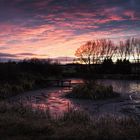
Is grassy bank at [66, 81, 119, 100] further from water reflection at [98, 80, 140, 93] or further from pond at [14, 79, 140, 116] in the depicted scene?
water reflection at [98, 80, 140, 93]

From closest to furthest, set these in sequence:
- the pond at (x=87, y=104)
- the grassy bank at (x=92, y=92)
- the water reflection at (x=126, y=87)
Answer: the pond at (x=87, y=104) < the grassy bank at (x=92, y=92) < the water reflection at (x=126, y=87)

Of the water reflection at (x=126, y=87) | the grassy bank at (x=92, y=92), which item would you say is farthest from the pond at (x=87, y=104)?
the water reflection at (x=126, y=87)

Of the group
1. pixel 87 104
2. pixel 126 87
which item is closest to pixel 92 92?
pixel 87 104

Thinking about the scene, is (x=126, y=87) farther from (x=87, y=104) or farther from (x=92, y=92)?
(x=87, y=104)

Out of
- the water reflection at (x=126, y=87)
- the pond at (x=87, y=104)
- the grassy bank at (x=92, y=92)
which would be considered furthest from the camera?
the water reflection at (x=126, y=87)

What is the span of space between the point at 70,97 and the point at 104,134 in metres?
17.4

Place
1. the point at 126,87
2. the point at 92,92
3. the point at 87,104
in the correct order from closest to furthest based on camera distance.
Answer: the point at 87,104 < the point at 92,92 < the point at 126,87

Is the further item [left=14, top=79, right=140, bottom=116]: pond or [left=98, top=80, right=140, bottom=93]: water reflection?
[left=98, top=80, right=140, bottom=93]: water reflection

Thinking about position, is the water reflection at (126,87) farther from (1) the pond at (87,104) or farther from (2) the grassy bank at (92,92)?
(1) the pond at (87,104)

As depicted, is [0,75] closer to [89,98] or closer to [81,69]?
[89,98]

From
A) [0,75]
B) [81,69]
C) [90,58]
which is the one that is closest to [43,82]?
[0,75]

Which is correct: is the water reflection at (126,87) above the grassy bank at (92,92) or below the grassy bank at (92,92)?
below

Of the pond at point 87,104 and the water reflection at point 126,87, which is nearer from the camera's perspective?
the pond at point 87,104

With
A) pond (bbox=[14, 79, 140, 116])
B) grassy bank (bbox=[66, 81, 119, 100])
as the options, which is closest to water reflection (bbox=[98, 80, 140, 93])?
grassy bank (bbox=[66, 81, 119, 100])
